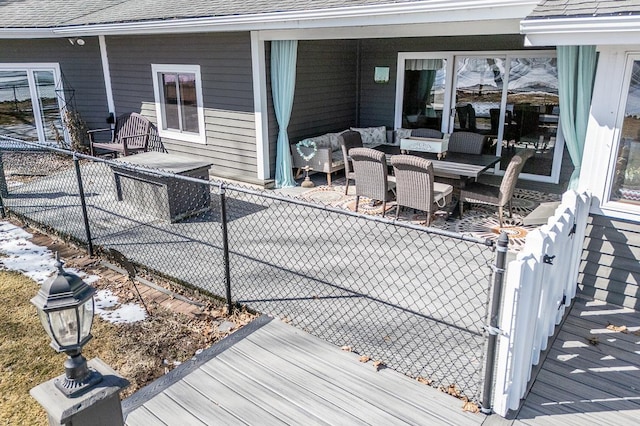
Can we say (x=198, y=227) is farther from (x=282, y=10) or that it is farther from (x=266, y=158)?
(x=282, y=10)

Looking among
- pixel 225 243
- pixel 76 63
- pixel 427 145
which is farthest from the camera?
pixel 76 63

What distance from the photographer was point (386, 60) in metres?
8.69

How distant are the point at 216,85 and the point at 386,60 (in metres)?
3.23

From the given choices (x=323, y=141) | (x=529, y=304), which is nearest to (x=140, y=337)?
(x=529, y=304)

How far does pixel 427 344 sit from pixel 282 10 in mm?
4656

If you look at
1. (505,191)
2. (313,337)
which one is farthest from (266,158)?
(313,337)

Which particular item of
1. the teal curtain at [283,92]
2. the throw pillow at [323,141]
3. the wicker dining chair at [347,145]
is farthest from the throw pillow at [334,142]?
the teal curtain at [283,92]

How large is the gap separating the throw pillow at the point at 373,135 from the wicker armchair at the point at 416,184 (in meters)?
3.09

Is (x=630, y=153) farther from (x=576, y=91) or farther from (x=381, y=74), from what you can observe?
(x=381, y=74)

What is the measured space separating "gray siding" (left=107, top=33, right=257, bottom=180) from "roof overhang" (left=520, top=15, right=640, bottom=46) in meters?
4.58

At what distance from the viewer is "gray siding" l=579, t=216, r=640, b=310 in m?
3.56

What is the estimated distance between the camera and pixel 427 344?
3.23 metres

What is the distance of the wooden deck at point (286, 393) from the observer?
8.33 feet

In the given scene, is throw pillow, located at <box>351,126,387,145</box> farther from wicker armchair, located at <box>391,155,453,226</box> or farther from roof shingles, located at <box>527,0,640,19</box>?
roof shingles, located at <box>527,0,640,19</box>
